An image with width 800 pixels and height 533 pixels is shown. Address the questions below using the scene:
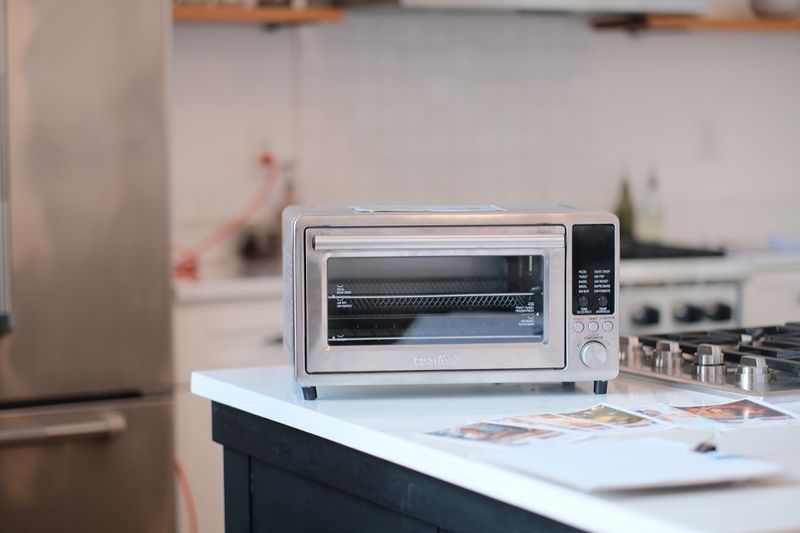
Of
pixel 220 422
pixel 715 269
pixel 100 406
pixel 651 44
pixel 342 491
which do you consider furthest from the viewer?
pixel 651 44

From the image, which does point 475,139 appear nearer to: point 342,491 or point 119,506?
point 119,506

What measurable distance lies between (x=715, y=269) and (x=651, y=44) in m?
1.06

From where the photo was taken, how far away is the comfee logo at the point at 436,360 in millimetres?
1806

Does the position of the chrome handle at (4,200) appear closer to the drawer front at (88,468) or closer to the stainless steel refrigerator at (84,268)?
the stainless steel refrigerator at (84,268)

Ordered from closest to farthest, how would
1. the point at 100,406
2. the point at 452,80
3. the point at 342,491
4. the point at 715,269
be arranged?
1. the point at 342,491
2. the point at 100,406
3. the point at 715,269
4. the point at 452,80

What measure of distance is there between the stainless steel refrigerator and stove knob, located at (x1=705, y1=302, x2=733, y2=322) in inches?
68.7

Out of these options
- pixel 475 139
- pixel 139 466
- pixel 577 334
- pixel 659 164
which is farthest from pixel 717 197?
pixel 577 334

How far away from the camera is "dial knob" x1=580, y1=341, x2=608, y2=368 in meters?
1.82

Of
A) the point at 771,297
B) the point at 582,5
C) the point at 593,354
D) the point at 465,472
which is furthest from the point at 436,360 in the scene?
the point at 771,297

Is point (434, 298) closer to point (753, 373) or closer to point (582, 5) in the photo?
point (753, 373)

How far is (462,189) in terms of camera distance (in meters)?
4.38

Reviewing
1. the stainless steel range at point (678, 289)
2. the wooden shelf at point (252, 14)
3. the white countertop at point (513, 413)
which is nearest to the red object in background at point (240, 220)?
the wooden shelf at point (252, 14)

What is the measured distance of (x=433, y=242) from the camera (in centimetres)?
180

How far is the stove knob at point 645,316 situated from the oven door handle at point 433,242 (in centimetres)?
216
